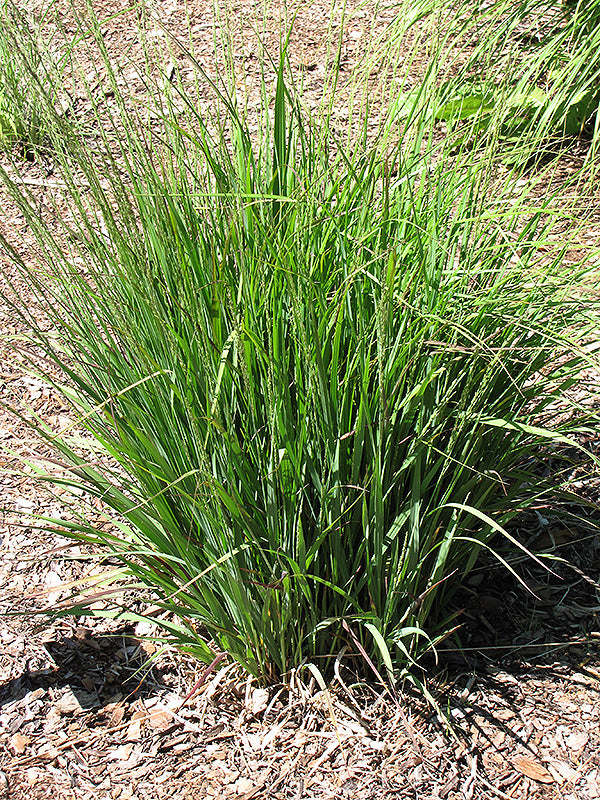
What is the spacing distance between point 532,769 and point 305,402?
937mm

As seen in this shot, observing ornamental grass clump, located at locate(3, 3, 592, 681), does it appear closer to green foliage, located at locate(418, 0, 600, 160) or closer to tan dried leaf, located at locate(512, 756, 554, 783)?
tan dried leaf, located at locate(512, 756, 554, 783)

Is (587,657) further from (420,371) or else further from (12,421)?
(12,421)

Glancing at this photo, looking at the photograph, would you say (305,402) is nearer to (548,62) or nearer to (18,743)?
(18,743)

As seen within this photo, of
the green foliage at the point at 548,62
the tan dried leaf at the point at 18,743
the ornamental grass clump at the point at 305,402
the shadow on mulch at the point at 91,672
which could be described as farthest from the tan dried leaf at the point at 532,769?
the green foliage at the point at 548,62

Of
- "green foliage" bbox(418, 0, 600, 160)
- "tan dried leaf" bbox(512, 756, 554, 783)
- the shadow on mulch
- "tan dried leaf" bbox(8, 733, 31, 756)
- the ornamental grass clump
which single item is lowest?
"tan dried leaf" bbox(512, 756, 554, 783)

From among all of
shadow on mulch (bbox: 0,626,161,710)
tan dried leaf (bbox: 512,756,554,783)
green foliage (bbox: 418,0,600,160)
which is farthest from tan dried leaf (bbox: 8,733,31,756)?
green foliage (bbox: 418,0,600,160)

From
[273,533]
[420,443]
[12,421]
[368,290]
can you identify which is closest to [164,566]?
[273,533]

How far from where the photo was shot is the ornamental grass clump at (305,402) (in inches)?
56.8

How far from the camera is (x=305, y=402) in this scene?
57.3 inches

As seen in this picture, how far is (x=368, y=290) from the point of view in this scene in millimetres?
1625

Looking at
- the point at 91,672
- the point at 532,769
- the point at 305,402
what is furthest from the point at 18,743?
the point at 532,769

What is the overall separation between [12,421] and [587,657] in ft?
6.27

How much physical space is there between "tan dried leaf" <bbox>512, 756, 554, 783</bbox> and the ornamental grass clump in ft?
0.98

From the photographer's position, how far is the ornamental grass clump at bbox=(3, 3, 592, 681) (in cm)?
144
